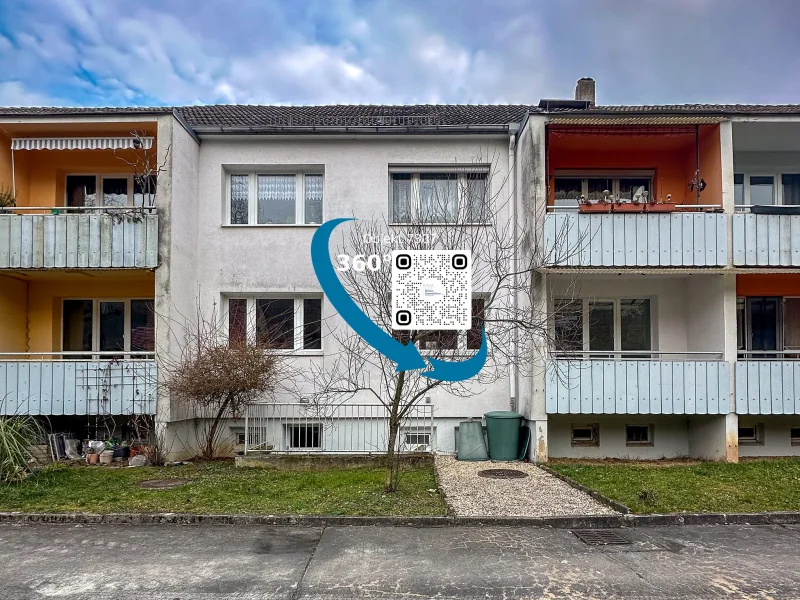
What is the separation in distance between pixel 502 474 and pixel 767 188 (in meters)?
9.78

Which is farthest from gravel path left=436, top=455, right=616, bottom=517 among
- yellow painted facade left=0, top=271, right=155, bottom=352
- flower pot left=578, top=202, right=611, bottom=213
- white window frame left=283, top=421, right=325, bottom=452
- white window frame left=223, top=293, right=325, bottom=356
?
yellow painted facade left=0, top=271, right=155, bottom=352

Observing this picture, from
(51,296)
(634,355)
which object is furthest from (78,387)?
(634,355)

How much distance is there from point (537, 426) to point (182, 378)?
7.08m

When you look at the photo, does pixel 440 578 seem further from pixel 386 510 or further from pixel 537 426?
pixel 537 426

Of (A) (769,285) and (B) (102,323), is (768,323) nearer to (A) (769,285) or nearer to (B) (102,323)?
(A) (769,285)

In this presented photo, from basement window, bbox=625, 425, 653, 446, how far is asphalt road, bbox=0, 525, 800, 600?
5769mm

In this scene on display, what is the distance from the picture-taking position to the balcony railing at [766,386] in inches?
459

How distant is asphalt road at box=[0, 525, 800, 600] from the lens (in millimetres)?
5480

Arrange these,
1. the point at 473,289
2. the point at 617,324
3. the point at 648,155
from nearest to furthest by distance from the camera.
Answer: the point at 473,289
the point at 617,324
the point at 648,155

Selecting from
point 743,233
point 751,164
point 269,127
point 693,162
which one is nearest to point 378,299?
point 269,127

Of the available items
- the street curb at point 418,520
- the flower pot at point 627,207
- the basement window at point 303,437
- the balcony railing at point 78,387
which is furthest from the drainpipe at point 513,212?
the balcony railing at point 78,387

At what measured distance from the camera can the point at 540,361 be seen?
11.7 m

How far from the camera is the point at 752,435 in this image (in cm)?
1322

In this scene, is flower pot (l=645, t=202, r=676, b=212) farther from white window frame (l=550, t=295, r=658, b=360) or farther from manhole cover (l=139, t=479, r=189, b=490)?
manhole cover (l=139, t=479, r=189, b=490)
